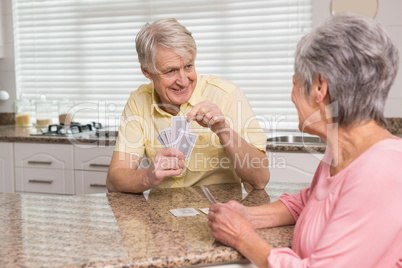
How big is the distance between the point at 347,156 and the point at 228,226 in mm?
376

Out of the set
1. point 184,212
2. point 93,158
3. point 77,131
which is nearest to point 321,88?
point 184,212

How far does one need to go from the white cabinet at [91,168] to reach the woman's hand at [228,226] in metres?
2.20

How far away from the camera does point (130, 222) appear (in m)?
1.55

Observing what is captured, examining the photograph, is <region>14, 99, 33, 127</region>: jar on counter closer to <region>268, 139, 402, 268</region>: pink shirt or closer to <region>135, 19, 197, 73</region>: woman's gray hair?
<region>135, 19, 197, 73</region>: woman's gray hair

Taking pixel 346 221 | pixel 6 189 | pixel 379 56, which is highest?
pixel 379 56

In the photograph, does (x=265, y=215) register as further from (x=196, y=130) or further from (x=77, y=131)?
(x=77, y=131)

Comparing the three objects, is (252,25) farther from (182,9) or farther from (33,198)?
(33,198)

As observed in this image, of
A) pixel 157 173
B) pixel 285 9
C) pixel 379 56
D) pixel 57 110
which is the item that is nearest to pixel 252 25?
pixel 285 9

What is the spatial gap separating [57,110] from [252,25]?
1.89 meters

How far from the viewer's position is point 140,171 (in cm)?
194

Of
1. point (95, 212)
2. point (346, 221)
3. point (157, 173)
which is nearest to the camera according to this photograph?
point (346, 221)

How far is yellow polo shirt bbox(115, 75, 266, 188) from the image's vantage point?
85.4 inches

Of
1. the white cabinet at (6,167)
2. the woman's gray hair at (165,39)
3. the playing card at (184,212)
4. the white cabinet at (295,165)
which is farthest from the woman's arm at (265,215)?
the white cabinet at (6,167)

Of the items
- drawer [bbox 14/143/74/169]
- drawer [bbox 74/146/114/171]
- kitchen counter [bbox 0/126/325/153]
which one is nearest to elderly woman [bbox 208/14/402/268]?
kitchen counter [bbox 0/126/325/153]
